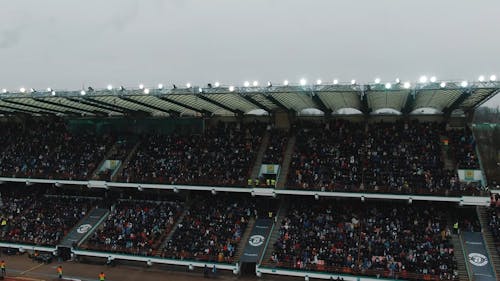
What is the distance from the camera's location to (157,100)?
3850cm

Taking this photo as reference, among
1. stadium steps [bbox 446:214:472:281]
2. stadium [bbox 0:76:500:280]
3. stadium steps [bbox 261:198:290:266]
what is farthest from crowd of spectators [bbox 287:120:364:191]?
stadium steps [bbox 446:214:472:281]

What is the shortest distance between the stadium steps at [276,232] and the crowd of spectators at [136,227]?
28.7 feet

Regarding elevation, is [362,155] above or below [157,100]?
below

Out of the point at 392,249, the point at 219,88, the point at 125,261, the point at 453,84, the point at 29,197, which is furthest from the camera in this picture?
the point at 29,197

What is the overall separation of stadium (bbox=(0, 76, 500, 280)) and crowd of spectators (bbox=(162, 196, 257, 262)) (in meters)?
0.13

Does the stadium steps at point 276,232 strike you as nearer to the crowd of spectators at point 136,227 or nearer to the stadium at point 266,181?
the stadium at point 266,181

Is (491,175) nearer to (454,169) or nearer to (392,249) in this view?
(454,169)

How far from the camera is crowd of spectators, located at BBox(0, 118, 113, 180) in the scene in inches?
1699

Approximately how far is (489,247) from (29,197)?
137ft

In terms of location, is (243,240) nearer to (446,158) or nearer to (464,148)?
(446,158)

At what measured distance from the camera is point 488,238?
31.2m

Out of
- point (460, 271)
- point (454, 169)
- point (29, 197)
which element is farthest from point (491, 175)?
point (29, 197)

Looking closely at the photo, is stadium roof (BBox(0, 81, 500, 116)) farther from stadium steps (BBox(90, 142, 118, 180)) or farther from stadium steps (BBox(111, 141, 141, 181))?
stadium steps (BBox(90, 142, 118, 180))

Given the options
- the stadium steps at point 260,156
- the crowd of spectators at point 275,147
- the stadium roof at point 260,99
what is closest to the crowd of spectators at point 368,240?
the stadium steps at point 260,156
